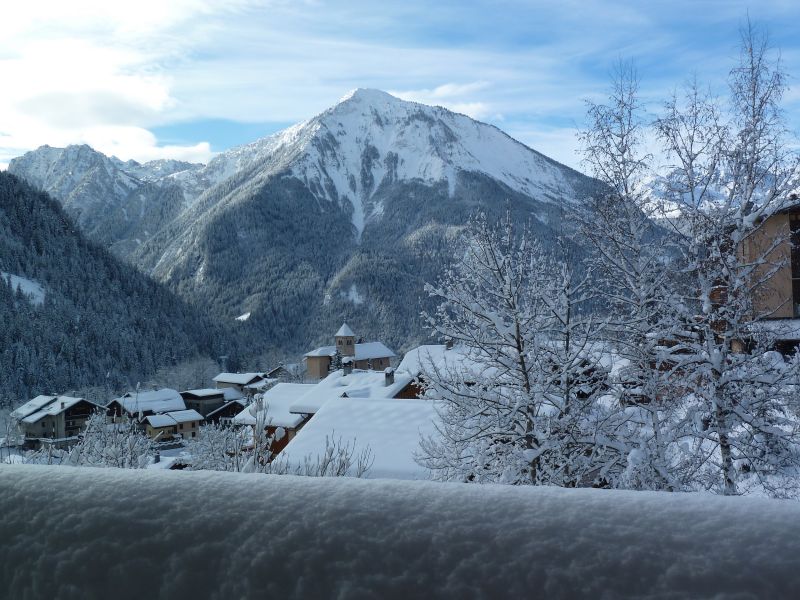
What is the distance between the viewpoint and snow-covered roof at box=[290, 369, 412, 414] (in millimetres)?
22250

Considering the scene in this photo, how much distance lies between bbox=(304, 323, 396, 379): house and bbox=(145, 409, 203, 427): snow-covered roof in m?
24.4

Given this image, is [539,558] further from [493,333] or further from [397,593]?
[493,333]

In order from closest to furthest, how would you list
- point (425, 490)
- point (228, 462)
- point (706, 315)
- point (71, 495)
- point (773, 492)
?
point (425, 490) → point (71, 495) → point (773, 492) → point (706, 315) → point (228, 462)

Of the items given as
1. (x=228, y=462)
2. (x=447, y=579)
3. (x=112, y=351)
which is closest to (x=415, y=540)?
(x=447, y=579)

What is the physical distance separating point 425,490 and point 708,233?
26.1 ft

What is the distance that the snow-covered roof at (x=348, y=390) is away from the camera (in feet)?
73.0

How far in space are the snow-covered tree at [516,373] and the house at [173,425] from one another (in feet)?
145

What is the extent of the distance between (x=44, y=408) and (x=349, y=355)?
128 ft

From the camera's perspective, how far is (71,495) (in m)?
1.39

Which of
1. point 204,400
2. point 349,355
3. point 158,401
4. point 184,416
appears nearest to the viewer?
point 184,416

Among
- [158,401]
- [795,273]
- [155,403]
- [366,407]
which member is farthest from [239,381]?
[795,273]

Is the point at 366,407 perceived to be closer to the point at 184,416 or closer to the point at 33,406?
the point at 184,416

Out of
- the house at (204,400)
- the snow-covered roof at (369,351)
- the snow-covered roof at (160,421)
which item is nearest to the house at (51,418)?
the snow-covered roof at (160,421)

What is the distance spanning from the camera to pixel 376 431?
46.6 ft
